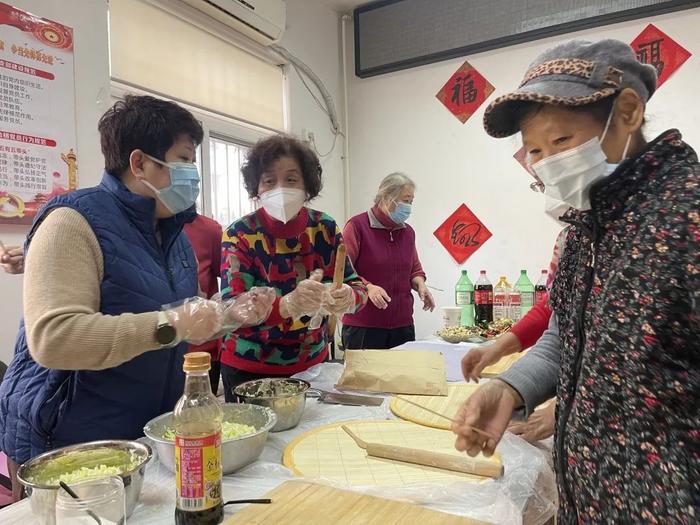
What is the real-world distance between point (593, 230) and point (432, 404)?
81cm

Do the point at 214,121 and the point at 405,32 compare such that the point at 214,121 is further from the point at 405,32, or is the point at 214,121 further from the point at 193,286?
the point at 193,286

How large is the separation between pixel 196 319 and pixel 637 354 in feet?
2.63

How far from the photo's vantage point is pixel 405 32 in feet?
13.2

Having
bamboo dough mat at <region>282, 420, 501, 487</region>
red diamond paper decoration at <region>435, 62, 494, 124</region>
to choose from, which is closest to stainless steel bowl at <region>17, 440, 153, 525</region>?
bamboo dough mat at <region>282, 420, 501, 487</region>

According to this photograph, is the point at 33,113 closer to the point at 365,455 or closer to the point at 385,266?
the point at 385,266

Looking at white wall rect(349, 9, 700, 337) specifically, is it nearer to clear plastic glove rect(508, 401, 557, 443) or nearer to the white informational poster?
the white informational poster

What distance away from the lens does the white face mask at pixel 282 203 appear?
1.68 m

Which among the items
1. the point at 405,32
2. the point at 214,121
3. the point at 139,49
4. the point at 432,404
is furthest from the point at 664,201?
the point at 405,32

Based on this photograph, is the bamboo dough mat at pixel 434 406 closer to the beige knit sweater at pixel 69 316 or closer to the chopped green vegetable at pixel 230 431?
the chopped green vegetable at pixel 230 431

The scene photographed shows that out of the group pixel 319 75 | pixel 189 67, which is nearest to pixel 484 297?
pixel 189 67

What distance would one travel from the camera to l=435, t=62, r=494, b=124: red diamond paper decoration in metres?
3.83

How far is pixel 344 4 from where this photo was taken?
13.8 ft

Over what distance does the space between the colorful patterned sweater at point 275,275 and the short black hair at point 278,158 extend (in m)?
0.14

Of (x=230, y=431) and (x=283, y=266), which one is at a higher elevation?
(x=283, y=266)
